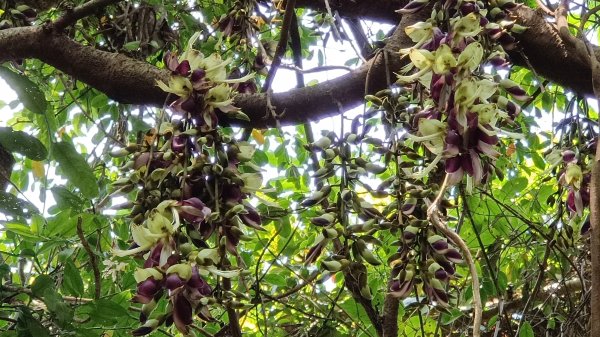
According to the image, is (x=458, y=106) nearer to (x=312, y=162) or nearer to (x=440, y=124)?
(x=440, y=124)

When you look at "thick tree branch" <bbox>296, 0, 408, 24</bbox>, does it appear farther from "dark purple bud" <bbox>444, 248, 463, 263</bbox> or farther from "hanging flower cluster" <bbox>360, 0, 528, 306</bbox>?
"dark purple bud" <bbox>444, 248, 463, 263</bbox>

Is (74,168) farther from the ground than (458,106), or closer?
farther from the ground

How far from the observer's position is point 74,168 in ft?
2.82

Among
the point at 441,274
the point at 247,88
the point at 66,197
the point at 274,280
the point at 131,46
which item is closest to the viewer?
the point at 441,274

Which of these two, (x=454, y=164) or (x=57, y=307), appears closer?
(x=454, y=164)

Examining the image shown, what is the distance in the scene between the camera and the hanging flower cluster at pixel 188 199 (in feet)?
1.99

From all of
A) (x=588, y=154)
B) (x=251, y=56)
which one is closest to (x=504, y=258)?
(x=588, y=154)

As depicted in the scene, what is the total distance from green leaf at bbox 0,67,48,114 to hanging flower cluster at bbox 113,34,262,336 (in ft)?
0.46

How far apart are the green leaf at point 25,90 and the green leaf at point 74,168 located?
5cm

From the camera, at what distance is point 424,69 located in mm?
679

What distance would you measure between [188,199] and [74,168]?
0.90ft

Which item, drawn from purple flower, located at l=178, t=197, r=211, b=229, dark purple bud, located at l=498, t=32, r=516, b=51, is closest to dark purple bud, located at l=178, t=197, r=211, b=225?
purple flower, located at l=178, t=197, r=211, b=229

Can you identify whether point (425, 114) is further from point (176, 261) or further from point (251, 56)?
point (251, 56)

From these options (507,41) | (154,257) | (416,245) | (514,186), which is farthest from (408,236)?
Answer: (514,186)
